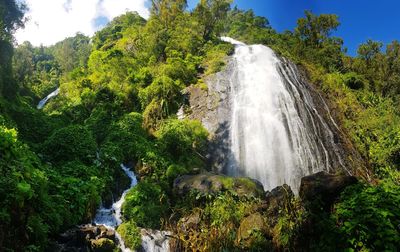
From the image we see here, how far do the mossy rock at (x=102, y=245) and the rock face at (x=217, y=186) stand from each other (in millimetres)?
4205

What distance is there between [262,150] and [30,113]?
11.0 meters

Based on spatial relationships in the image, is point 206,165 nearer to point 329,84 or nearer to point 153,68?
point 153,68

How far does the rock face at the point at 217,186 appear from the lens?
1273cm

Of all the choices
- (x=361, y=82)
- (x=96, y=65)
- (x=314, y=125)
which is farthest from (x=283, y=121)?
(x=96, y=65)

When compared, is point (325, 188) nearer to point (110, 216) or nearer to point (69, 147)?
point (110, 216)

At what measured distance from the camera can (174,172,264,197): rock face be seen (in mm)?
12734

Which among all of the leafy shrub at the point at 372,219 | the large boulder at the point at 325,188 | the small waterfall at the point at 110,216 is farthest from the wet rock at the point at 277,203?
the small waterfall at the point at 110,216

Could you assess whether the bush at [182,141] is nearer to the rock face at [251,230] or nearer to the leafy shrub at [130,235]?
the leafy shrub at [130,235]

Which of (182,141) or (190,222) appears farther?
(182,141)

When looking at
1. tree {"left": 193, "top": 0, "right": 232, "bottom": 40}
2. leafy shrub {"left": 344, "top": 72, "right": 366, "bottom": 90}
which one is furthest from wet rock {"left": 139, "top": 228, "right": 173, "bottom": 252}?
tree {"left": 193, "top": 0, "right": 232, "bottom": 40}

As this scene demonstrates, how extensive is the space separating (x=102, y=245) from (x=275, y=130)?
12814mm

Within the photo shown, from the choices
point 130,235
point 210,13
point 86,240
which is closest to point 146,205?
point 130,235

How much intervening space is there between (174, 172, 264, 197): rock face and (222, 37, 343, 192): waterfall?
172 inches

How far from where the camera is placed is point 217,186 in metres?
12.8
